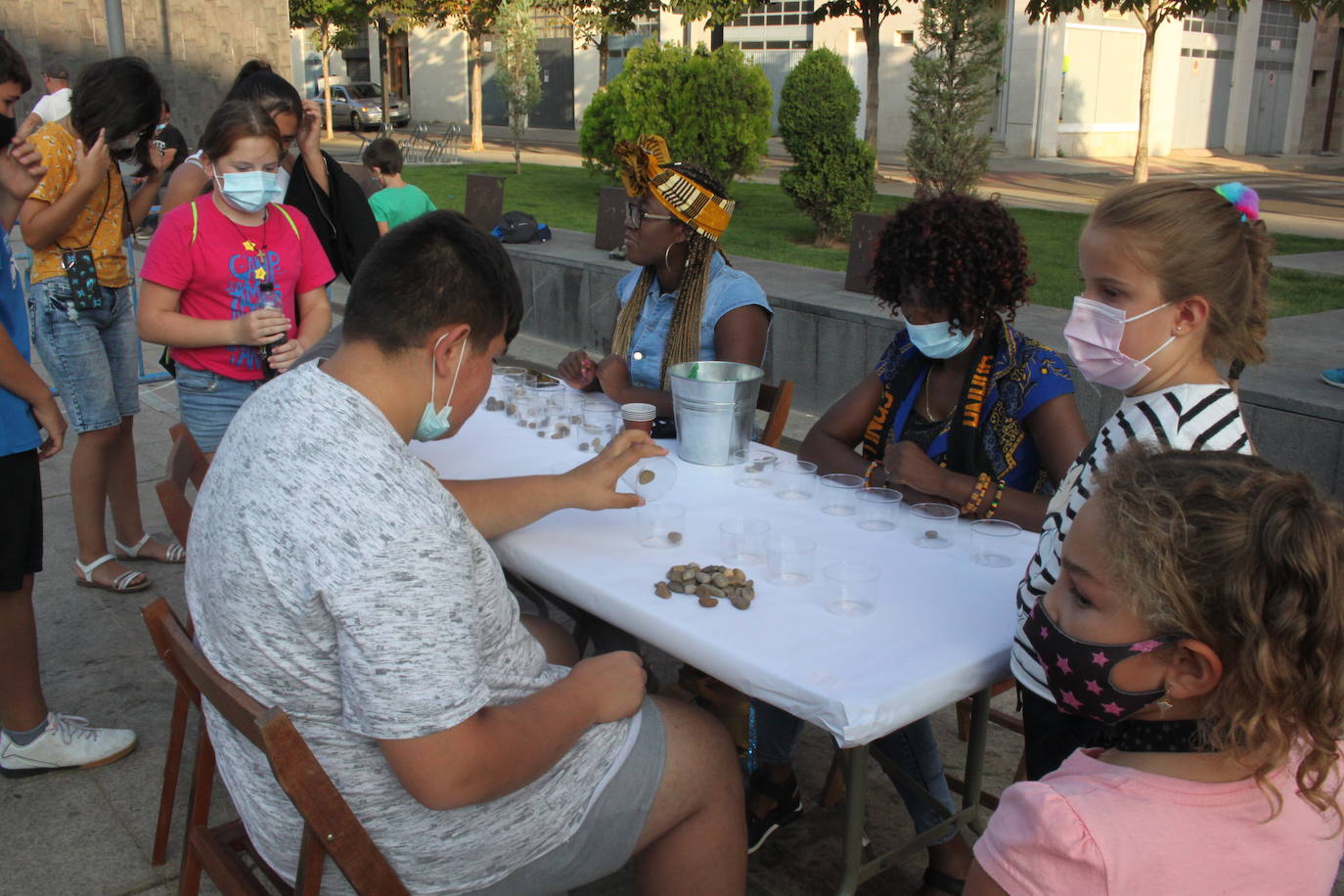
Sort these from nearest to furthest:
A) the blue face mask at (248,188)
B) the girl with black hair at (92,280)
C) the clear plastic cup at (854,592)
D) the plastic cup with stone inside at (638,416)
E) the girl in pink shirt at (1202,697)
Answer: the girl in pink shirt at (1202,697) → the clear plastic cup at (854,592) → the plastic cup with stone inside at (638,416) → the blue face mask at (248,188) → the girl with black hair at (92,280)

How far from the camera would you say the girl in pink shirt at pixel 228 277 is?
3.45 meters

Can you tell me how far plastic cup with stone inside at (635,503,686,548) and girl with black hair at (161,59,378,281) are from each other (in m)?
2.32

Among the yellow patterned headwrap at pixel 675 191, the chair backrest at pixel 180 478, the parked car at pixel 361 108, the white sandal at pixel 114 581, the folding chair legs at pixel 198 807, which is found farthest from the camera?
the parked car at pixel 361 108

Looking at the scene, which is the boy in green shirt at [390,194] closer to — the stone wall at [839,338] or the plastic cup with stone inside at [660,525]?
the stone wall at [839,338]

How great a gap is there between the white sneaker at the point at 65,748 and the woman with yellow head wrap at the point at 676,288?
68.1 inches

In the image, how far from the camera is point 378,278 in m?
1.71

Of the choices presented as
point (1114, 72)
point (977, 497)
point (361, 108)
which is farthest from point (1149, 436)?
point (361, 108)

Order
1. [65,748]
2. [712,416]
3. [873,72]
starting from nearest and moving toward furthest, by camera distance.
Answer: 1. [712,416]
2. [65,748]
3. [873,72]

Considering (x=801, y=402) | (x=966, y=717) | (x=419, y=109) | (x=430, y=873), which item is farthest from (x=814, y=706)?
(x=419, y=109)

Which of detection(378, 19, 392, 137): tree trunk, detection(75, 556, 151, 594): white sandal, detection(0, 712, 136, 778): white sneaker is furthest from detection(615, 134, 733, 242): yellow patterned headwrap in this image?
detection(378, 19, 392, 137): tree trunk

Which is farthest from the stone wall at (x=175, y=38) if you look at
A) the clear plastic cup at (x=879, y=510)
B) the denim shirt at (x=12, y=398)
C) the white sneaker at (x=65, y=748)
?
the clear plastic cup at (x=879, y=510)

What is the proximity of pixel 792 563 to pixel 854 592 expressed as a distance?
0.18 m

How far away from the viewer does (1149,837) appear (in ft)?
4.30

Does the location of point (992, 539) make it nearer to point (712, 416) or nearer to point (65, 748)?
point (712, 416)
